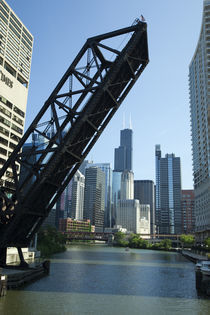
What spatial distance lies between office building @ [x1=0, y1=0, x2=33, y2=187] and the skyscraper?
50.7 m

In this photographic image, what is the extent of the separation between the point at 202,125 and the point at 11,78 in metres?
58.4

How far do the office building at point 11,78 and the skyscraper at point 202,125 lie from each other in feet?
166

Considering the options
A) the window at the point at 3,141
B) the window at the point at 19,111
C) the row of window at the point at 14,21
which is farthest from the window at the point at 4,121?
the row of window at the point at 14,21

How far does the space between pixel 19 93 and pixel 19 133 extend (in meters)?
8.32

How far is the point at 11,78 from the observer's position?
57.0 metres

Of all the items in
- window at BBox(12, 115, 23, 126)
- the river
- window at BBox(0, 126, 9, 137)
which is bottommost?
the river

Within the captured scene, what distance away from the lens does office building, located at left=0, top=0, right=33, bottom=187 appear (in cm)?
5641

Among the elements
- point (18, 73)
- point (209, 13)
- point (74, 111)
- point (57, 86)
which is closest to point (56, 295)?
point (74, 111)

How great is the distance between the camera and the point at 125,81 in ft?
80.4

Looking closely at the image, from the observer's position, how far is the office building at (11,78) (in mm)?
56406

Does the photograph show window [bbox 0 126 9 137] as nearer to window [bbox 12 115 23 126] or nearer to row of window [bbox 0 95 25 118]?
window [bbox 12 115 23 126]

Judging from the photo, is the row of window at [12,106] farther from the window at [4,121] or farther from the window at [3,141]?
the window at [3,141]

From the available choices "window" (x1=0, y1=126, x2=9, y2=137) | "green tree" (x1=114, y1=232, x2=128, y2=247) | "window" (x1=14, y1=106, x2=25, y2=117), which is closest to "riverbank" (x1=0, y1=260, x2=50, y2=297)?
"window" (x1=0, y1=126, x2=9, y2=137)

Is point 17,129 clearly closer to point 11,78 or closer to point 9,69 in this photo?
point 11,78
